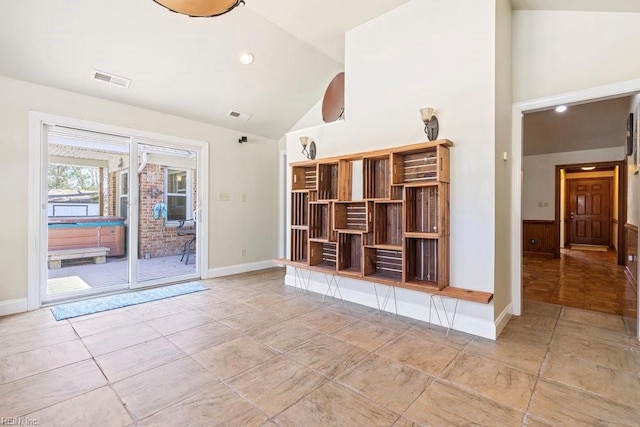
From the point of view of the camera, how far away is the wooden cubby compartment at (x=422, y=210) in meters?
2.88

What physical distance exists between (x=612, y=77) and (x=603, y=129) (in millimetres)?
3964

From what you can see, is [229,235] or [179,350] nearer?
[179,350]

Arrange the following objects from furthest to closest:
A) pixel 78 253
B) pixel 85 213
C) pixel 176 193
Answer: pixel 176 193 < pixel 78 253 < pixel 85 213

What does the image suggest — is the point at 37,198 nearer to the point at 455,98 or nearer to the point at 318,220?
the point at 318,220

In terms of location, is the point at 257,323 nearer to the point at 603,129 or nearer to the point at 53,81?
the point at 53,81

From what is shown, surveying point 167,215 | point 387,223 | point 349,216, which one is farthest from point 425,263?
point 167,215

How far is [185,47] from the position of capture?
11.0ft

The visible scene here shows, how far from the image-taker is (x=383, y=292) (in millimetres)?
3279

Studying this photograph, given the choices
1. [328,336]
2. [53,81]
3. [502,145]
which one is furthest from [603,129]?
[53,81]

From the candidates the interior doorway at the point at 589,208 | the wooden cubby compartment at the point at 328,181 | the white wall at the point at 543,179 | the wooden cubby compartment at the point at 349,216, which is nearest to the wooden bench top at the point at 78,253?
the wooden cubby compartment at the point at 328,181

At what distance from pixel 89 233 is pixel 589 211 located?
12.3 meters

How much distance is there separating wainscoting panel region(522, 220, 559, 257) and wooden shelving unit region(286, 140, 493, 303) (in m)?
5.38

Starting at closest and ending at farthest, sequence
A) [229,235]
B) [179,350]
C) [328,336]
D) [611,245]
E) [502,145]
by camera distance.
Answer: [179,350]
[328,336]
[502,145]
[229,235]
[611,245]

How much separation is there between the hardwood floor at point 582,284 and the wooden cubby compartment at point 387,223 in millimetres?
1982
